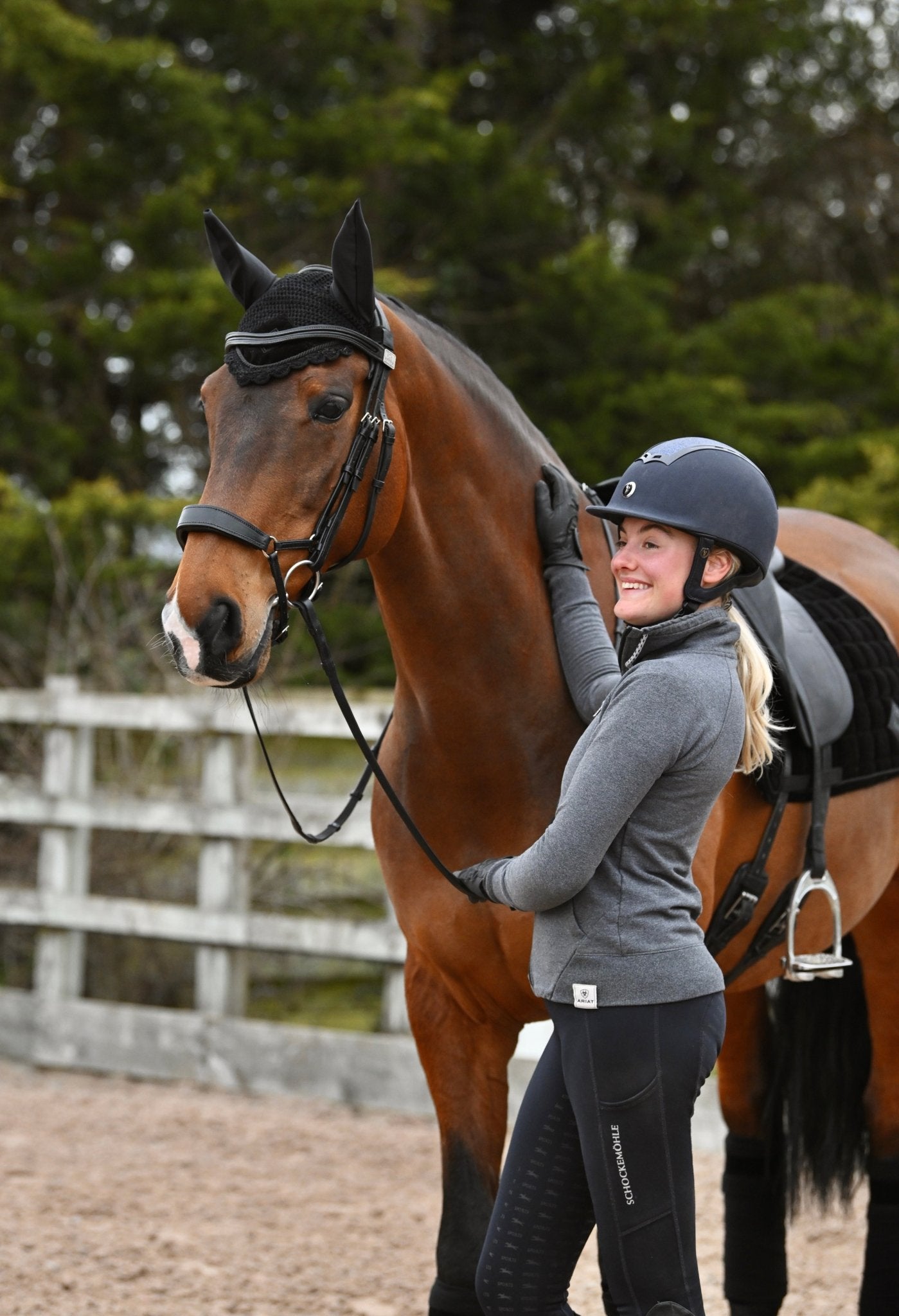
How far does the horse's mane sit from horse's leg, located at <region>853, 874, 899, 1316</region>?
156 cm

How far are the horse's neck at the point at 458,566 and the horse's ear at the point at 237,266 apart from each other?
25 cm

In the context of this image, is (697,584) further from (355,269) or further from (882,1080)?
(882,1080)

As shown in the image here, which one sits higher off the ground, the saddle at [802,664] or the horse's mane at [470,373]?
the horse's mane at [470,373]

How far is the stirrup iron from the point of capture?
2.84 metres

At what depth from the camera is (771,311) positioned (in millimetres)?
9172

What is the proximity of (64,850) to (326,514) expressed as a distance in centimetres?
420

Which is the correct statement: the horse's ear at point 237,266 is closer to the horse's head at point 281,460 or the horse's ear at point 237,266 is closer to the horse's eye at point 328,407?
the horse's head at point 281,460

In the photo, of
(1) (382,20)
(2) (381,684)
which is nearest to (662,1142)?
(2) (381,684)

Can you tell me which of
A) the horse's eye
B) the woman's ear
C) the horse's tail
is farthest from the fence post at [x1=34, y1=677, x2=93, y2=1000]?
the woman's ear

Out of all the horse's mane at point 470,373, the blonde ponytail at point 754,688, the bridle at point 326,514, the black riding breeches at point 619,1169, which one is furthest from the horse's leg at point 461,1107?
the horse's mane at point 470,373

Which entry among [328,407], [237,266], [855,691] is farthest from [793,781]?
[237,266]

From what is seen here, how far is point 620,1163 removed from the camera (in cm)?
184

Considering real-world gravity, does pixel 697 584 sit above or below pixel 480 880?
above

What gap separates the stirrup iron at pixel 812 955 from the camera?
2.84 m
